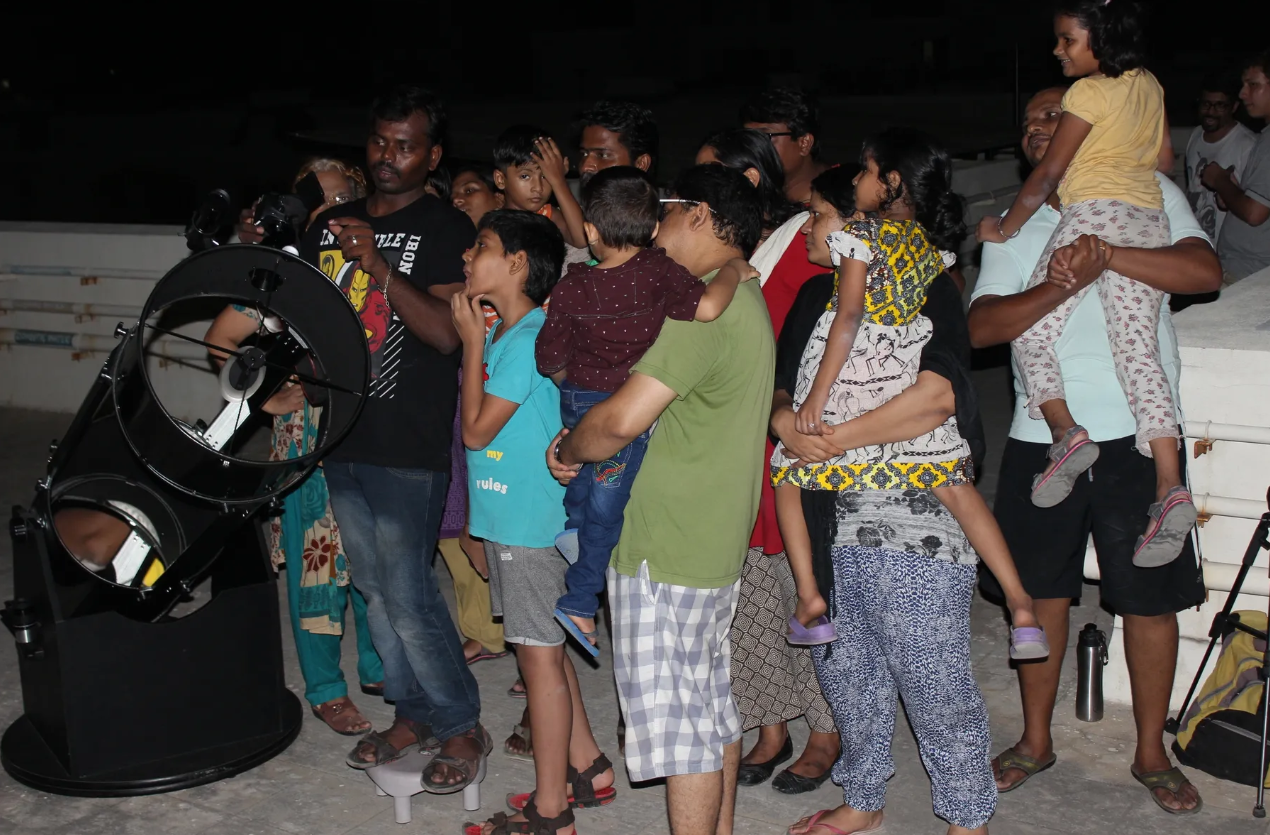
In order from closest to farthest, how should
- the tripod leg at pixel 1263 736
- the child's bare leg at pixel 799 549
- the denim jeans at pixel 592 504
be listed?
the denim jeans at pixel 592 504 < the child's bare leg at pixel 799 549 < the tripod leg at pixel 1263 736

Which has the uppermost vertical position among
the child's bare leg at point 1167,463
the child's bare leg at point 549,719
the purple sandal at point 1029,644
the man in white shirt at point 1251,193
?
the man in white shirt at point 1251,193

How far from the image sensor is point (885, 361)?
331 centimetres

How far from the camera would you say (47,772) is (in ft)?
13.3

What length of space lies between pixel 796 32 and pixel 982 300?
32.4 meters

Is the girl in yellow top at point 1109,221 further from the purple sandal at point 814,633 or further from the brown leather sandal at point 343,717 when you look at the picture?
the brown leather sandal at point 343,717

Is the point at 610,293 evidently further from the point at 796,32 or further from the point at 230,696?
the point at 796,32

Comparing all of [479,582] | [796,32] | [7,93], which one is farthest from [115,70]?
[479,582]

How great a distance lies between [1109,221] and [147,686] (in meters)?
3.26

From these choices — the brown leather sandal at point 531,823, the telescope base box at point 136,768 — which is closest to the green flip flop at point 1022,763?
the brown leather sandal at point 531,823

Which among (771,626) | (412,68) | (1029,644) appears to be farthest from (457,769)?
(412,68)

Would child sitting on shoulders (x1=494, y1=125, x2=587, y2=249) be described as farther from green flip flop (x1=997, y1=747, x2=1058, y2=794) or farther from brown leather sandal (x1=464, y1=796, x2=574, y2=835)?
green flip flop (x1=997, y1=747, x2=1058, y2=794)

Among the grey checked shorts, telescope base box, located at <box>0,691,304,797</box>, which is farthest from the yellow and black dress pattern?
telescope base box, located at <box>0,691,304,797</box>

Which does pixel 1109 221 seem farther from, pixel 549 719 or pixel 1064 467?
pixel 549 719

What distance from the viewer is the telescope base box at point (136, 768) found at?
13.1ft
